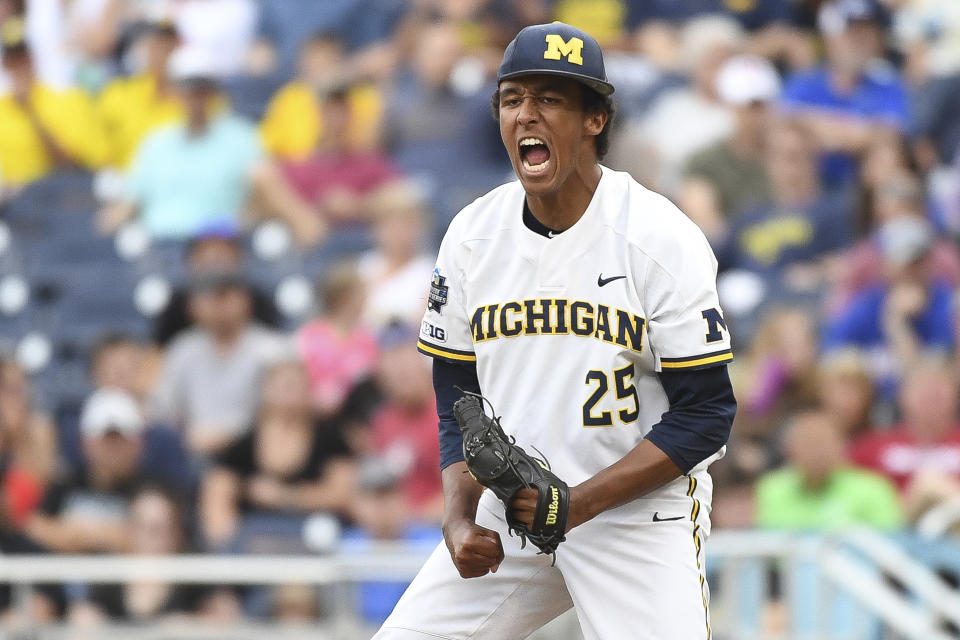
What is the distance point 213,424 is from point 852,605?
3862 mm

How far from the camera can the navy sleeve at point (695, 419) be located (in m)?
3.42

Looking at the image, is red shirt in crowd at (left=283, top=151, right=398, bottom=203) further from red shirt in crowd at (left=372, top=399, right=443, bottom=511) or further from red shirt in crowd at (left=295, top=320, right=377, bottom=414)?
red shirt in crowd at (left=372, top=399, right=443, bottom=511)

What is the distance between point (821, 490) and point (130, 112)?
6.22 meters

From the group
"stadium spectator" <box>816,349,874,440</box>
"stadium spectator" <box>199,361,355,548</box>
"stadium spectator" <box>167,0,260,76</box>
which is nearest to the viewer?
"stadium spectator" <box>816,349,874,440</box>

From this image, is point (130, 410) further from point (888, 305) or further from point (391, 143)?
point (888, 305)

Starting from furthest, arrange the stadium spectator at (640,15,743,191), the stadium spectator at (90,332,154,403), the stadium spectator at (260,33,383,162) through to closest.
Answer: the stadium spectator at (260,33,383,162)
the stadium spectator at (640,15,743,191)
the stadium spectator at (90,332,154,403)

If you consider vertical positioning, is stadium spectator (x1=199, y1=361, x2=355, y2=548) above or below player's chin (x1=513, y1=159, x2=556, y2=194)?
below

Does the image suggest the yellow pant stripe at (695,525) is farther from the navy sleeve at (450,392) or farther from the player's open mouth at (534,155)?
the player's open mouth at (534,155)

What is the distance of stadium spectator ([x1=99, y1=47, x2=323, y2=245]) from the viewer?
9.84 m

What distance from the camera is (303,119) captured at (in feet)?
34.2

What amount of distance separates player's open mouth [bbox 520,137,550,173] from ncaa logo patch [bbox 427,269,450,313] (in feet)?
1.42

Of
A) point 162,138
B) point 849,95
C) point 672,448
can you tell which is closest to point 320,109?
point 162,138

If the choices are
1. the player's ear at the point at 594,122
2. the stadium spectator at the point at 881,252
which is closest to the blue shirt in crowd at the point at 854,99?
the stadium spectator at the point at 881,252

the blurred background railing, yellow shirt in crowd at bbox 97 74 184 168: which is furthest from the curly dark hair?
yellow shirt in crowd at bbox 97 74 184 168
